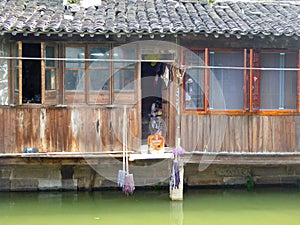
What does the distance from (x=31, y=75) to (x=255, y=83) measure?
5.42m

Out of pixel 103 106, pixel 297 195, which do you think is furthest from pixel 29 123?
pixel 297 195

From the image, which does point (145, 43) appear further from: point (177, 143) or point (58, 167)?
point (58, 167)

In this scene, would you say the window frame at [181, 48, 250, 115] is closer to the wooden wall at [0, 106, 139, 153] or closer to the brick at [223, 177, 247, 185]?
the wooden wall at [0, 106, 139, 153]

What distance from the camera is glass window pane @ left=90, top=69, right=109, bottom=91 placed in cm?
1088

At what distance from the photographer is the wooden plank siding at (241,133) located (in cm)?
1104

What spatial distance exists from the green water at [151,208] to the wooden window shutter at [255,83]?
7.54 feet

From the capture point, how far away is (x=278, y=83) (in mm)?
11398

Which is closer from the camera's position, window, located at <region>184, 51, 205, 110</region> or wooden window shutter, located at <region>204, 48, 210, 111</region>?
wooden window shutter, located at <region>204, 48, 210, 111</region>

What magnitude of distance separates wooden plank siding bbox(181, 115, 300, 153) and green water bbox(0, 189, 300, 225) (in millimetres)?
1301

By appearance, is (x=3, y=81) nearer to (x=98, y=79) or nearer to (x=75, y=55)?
(x=75, y=55)

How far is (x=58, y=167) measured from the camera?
12.0 metres

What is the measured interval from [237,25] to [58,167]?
553 centimetres

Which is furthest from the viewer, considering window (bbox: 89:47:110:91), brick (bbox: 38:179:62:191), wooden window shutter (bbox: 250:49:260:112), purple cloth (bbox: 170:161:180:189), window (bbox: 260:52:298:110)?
brick (bbox: 38:179:62:191)

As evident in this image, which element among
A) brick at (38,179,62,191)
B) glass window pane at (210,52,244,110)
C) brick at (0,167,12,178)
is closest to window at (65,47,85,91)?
brick at (38,179,62,191)
